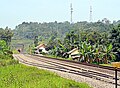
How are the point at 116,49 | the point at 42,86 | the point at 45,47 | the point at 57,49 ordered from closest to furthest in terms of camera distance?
the point at 42,86 → the point at 116,49 → the point at 57,49 → the point at 45,47

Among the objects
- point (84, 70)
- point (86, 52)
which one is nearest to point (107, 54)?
point (86, 52)

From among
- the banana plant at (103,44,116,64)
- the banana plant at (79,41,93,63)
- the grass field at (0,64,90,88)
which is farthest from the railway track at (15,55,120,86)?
the banana plant at (103,44,116,64)

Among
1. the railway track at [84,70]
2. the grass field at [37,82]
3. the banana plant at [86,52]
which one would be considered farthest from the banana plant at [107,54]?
the grass field at [37,82]

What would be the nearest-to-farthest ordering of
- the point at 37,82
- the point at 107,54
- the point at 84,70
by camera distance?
1. the point at 37,82
2. the point at 84,70
3. the point at 107,54

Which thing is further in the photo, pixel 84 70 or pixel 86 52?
pixel 86 52

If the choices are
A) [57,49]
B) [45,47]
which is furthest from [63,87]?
[45,47]

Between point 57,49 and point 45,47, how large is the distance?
40.0m

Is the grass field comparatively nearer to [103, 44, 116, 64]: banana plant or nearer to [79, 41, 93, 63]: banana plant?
[79, 41, 93, 63]: banana plant

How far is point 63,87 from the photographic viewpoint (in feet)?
53.2

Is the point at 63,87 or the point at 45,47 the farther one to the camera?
the point at 45,47

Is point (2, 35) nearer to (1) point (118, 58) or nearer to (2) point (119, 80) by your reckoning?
(1) point (118, 58)

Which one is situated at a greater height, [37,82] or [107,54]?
[107,54]

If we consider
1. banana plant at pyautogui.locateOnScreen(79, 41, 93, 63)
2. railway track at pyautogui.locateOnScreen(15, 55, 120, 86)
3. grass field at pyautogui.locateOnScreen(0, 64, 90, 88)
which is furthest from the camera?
banana plant at pyautogui.locateOnScreen(79, 41, 93, 63)

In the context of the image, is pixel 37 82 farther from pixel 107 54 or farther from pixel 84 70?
pixel 107 54
